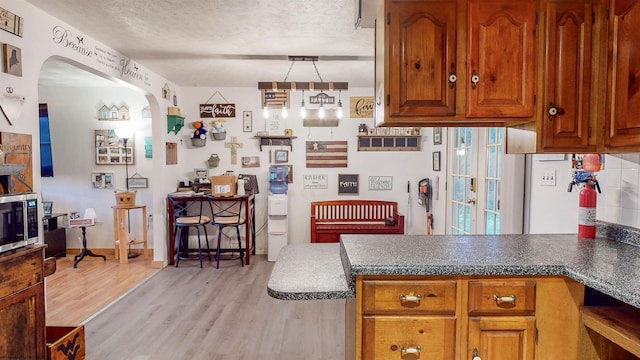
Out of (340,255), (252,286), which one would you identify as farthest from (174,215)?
(340,255)

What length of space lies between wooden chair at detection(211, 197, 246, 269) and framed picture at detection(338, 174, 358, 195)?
1485mm

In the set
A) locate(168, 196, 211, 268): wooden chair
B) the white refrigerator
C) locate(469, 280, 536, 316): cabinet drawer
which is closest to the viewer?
locate(469, 280, 536, 316): cabinet drawer

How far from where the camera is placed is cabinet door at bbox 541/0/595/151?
6.04 ft

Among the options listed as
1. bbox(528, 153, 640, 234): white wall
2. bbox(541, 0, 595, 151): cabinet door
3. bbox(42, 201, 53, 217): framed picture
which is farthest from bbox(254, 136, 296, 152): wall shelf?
bbox(541, 0, 595, 151): cabinet door

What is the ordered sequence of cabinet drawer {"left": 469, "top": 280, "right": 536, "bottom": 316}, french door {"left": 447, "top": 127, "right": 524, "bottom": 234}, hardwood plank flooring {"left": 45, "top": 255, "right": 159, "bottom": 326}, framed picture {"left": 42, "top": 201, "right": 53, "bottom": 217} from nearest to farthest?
cabinet drawer {"left": 469, "top": 280, "right": 536, "bottom": 316}
french door {"left": 447, "top": 127, "right": 524, "bottom": 234}
hardwood plank flooring {"left": 45, "top": 255, "right": 159, "bottom": 326}
framed picture {"left": 42, "top": 201, "right": 53, "bottom": 217}

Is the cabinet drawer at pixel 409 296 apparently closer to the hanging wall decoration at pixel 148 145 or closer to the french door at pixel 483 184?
the french door at pixel 483 184

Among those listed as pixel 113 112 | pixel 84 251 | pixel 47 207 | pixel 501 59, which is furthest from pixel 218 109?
pixel 501 59

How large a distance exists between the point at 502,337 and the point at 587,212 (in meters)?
0.95

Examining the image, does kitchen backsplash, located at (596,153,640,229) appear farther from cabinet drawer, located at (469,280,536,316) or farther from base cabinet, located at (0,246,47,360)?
base cabinet, located at (0,246,47,360)

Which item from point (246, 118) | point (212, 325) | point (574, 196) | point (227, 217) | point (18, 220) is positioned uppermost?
point (246, 118)

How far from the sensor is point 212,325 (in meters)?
3.19

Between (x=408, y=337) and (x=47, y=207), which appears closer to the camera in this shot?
(x=408, y=337)

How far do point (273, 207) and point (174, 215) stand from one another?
135cm

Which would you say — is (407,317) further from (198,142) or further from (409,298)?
(198,142)
